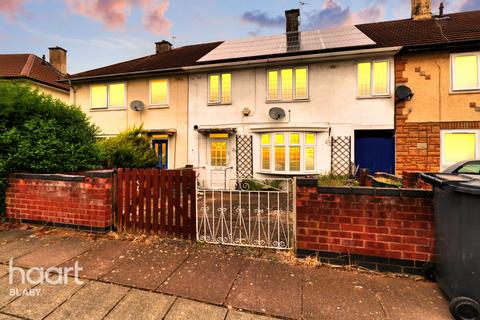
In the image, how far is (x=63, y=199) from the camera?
487 cm

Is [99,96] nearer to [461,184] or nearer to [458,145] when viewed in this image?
[461,184]

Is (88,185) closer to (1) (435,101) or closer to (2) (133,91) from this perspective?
(2) (133,91)

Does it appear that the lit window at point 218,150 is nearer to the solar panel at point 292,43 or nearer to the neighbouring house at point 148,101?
the neighbouring house at point 148,101

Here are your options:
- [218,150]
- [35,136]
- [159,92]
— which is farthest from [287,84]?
[35,136]

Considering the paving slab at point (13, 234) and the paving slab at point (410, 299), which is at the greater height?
the paving slab at point (13, 234)

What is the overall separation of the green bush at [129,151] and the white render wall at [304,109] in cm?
254

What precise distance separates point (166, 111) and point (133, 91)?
2162mm

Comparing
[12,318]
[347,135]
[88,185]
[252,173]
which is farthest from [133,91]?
[12,318]

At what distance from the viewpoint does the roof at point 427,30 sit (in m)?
9.62

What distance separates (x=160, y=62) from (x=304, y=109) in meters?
8.36

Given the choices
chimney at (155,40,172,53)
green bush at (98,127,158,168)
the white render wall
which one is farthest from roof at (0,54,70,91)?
the white render wall

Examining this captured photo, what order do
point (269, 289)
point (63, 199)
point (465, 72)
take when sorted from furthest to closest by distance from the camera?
point (465, 72)
point (63, 199)
point (269, 289)

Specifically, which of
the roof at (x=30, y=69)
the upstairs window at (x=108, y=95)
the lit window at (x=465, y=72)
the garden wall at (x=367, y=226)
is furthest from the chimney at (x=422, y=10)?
the roof at (x=30, y=69)

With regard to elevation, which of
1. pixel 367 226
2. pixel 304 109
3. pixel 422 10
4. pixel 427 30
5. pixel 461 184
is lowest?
pixel 367 226
